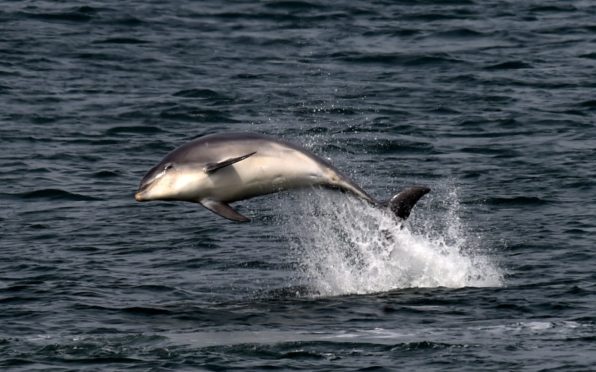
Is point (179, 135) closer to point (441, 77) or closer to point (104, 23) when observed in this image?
point (441, 77)

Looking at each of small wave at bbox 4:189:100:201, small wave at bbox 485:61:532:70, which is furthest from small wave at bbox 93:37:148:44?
small wave at bbox 4:189:100:201

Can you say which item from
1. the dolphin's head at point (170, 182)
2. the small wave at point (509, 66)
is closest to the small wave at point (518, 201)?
the dolphin's head at point (170, 182)

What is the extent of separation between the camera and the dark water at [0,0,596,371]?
16.2 m

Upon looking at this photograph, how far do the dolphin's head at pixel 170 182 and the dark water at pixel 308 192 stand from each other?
151 centimetres

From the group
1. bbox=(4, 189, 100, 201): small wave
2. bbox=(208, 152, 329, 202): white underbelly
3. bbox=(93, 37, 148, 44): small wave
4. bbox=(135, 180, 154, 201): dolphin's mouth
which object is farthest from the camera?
bbox=(93, 37, 148, 44): small wave

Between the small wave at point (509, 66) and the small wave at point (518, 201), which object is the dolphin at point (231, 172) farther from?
the small wave at point (509, 66)

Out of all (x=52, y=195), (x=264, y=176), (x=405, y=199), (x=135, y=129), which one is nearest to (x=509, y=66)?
(x=135, y=129)

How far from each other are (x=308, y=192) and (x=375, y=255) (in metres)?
1.81

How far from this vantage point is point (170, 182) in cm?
1659

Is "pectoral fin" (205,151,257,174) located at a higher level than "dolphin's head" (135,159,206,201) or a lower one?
higher

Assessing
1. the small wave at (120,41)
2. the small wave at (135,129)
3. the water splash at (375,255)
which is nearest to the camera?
the water splash at (375,255)

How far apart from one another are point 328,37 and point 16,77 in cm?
790

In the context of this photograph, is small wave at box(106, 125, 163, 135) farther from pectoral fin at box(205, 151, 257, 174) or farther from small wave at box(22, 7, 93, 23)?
pectoral fin at box(205, 151, 257, 174)

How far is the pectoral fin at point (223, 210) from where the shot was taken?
16.3 metres
